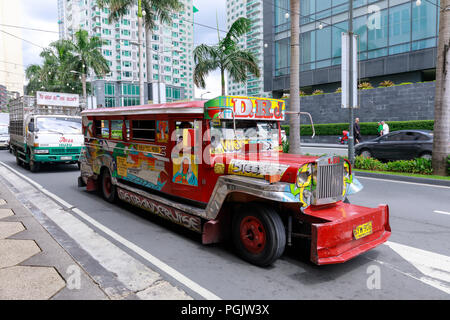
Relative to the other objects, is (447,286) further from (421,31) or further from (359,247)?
(421,31)

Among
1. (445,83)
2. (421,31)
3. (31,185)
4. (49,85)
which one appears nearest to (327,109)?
(421,31)

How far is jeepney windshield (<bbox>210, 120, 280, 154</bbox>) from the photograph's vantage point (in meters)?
5.26

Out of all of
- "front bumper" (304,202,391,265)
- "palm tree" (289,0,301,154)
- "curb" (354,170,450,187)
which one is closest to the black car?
"curb" (354,170,450,187)

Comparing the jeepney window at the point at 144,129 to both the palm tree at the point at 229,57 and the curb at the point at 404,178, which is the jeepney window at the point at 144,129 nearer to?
the curb at the point at 404,178

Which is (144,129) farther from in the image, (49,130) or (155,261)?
(49,130)

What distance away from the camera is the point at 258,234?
4480 millimetres

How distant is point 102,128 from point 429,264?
7114mm

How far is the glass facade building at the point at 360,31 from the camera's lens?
2461cm

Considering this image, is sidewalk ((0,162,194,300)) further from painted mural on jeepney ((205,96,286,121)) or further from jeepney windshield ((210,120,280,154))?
painted mural on jeepney ((205,96,286,121))

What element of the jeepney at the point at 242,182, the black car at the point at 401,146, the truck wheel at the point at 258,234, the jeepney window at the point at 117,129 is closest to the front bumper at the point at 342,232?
the jeepney at the point at 242,182

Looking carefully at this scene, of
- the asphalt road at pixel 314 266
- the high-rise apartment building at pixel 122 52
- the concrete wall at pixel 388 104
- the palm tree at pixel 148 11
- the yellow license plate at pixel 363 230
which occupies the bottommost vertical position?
the asphalt road at pixel 314 266

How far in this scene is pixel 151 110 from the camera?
6309 millimetres

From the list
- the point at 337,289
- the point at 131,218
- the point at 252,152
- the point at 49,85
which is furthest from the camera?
the point at 49,85
